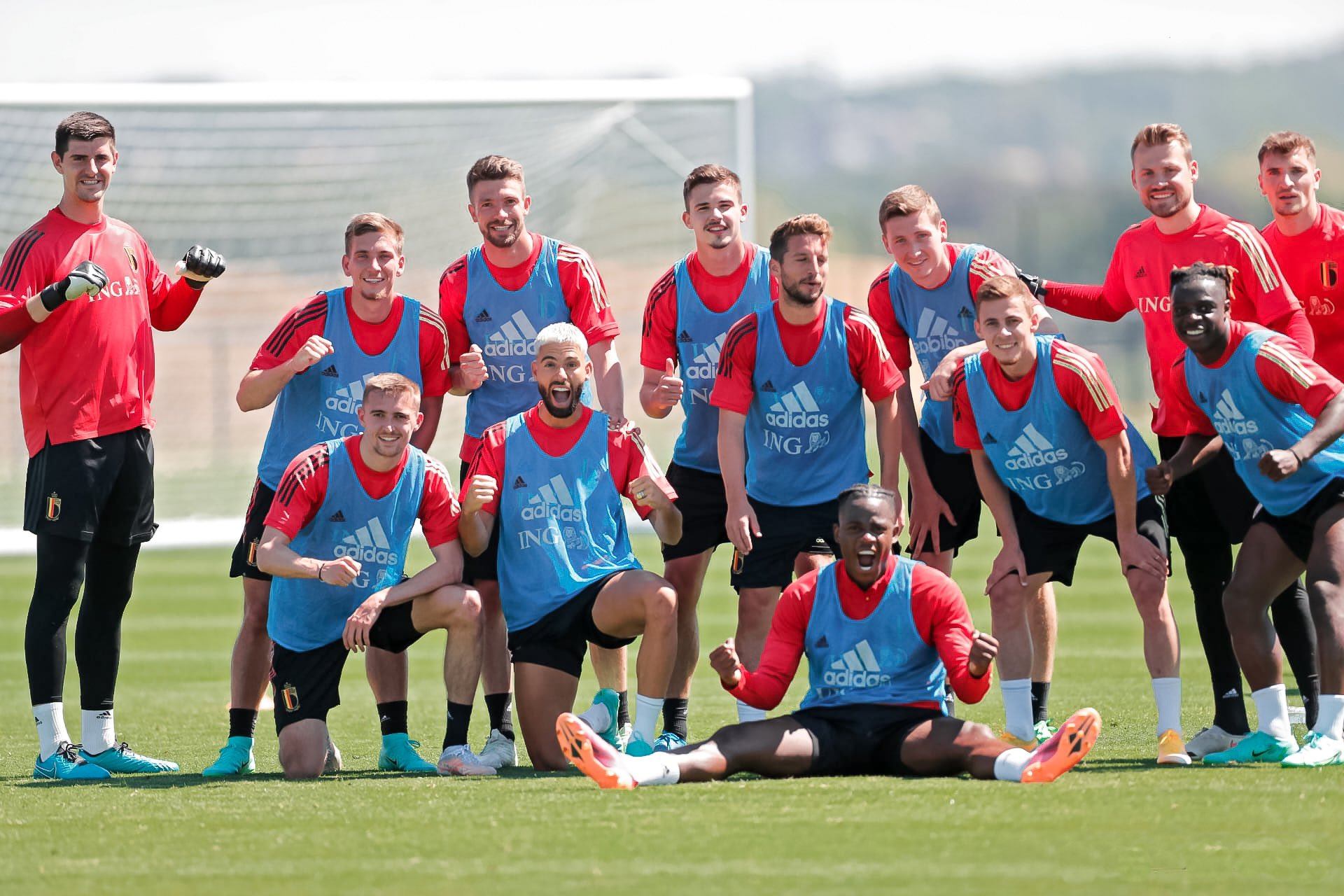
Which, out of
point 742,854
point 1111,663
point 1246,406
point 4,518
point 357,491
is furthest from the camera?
point 4,518

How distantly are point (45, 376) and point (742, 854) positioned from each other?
4.00 meters

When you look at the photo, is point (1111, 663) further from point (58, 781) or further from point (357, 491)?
point (58, 781)

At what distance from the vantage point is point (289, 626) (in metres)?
7.16

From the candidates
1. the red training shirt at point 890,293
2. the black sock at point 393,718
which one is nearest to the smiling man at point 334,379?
the black sock at point 393,718

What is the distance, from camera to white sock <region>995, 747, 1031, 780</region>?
595 cm

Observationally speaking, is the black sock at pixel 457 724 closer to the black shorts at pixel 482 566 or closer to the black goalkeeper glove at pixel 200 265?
the black shorts at pixel 482 566

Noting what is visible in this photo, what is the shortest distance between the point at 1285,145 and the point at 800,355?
2223 millimetres

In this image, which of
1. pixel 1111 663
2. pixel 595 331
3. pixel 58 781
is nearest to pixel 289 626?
pixel 58 781

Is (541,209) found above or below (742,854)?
above

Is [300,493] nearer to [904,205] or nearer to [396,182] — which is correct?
[904,205]

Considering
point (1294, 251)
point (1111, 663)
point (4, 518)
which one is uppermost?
point (1294, 251)

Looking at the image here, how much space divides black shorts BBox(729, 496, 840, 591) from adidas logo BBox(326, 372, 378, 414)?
176cm

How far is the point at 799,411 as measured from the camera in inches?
293

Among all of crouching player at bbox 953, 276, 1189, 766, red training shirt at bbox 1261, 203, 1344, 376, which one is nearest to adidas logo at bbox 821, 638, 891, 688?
crouching player at bbox 953, 276, 1189, 766
